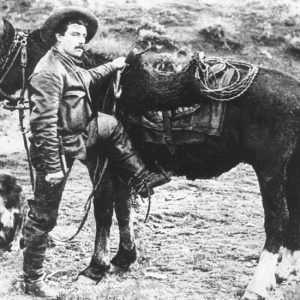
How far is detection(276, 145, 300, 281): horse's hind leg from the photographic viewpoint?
439cm

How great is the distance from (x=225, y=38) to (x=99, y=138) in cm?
1005

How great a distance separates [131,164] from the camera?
4.57m

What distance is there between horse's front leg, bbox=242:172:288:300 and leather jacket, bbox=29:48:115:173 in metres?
1.59

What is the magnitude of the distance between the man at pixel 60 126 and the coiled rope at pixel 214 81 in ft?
2.57

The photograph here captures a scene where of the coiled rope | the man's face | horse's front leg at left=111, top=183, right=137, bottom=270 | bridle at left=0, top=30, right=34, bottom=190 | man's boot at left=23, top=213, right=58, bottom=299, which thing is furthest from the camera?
horse's front leg at left=111, top=183, right=137, bottom=270

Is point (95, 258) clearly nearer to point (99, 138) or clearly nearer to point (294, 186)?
point (99, 138)

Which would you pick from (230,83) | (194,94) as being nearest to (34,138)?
(194,94)

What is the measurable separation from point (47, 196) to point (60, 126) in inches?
23.8

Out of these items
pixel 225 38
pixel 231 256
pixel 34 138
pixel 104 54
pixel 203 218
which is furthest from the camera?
pixel 225 38

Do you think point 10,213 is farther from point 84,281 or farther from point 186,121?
point 186,121

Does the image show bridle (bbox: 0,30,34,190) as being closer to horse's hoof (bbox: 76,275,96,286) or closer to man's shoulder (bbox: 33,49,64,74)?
man's shoulder (bbox: 33,49,64,74)

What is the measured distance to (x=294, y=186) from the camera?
4.44 meters

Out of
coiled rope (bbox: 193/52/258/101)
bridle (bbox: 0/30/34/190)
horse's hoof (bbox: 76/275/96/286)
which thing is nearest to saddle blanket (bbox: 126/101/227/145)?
coiled rope (bbox: 193/52/258/101)

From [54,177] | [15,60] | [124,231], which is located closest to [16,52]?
[15,60]
